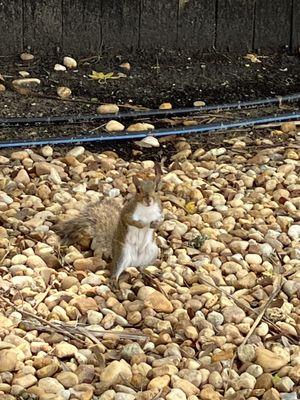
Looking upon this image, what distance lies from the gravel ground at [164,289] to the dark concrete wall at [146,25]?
147 centimetres

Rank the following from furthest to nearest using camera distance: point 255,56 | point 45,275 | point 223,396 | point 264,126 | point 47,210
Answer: point 255,56, point 264,126, point 47,210, point 45,275, point 223,396

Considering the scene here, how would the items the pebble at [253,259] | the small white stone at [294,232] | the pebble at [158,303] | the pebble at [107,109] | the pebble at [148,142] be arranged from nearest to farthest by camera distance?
the pebble at [158,303], the pebble at [253,259], the small white stone at [294,232], the pebble at [148,142], the pebble at [107,109]

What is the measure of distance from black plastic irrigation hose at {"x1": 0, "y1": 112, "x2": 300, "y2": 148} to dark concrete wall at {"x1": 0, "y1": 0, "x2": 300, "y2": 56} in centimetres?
119

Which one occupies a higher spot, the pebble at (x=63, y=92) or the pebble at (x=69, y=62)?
the pebble at (x=69, y=62)

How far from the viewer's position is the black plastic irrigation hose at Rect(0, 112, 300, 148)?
5180 millimetres

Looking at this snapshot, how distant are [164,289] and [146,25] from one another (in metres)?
3.09

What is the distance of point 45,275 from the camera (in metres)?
3.89

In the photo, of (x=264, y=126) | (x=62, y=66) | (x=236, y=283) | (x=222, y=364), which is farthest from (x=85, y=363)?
(x=62, y=66)

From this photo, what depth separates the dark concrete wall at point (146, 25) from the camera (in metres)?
6.38

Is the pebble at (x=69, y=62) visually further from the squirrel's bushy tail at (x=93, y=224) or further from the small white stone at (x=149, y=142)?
the squirrel's bushy tail at (x=93, y=224)

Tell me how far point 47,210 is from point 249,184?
0.99 m

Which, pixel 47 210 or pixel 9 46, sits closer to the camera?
pixel 47 210

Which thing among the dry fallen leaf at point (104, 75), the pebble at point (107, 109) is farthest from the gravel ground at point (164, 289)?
the dry fallen leaf at point (104, 75)

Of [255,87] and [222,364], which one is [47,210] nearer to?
[222,364]
